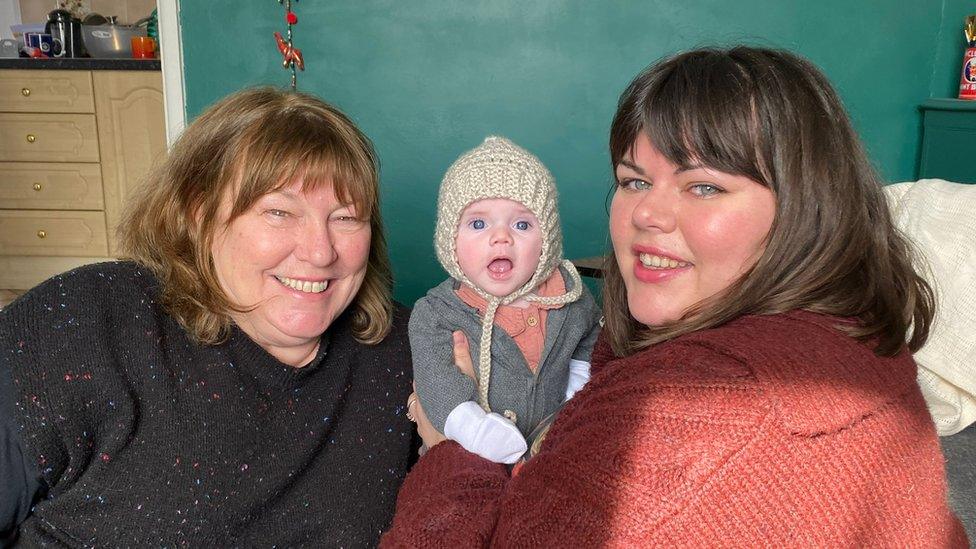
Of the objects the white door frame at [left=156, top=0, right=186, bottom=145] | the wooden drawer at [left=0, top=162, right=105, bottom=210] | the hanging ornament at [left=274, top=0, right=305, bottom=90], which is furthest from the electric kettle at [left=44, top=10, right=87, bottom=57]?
the hanging ornament at [left=274, top=0, right=305, bottom=90]

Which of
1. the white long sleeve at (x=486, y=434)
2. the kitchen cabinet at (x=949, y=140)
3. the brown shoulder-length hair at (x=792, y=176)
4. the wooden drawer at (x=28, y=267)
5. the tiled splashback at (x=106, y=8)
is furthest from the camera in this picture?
the tiled splashback at (x=106, y=8)

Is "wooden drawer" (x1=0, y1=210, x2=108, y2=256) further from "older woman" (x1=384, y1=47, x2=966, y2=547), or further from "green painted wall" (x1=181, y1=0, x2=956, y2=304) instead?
"older woman" (x1=384, y1=47, x2=966, y2=547)

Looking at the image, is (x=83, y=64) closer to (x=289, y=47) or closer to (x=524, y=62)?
(x=289, y=47)

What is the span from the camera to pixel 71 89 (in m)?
4.29

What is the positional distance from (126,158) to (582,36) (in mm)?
2767

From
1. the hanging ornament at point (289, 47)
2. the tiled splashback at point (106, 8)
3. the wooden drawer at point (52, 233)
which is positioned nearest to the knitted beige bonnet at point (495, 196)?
the hanging ornament at point (289, 47)

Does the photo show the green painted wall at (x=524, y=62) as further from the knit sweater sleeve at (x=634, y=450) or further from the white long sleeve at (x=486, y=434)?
the knit sweater sleeve at (x=634, y=450)

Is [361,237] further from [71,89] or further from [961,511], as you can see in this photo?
[71,89]

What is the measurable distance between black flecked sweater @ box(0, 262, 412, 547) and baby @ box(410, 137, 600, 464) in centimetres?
20

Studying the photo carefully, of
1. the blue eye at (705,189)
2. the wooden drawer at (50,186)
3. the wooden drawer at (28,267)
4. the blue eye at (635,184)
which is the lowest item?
the wooden drawer at (28,267)

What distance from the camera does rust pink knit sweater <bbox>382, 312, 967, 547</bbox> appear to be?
2.54 ft

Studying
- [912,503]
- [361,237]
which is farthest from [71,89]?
[912,503]

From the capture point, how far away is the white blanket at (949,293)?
65.6 inches

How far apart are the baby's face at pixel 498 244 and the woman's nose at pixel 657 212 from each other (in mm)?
409
